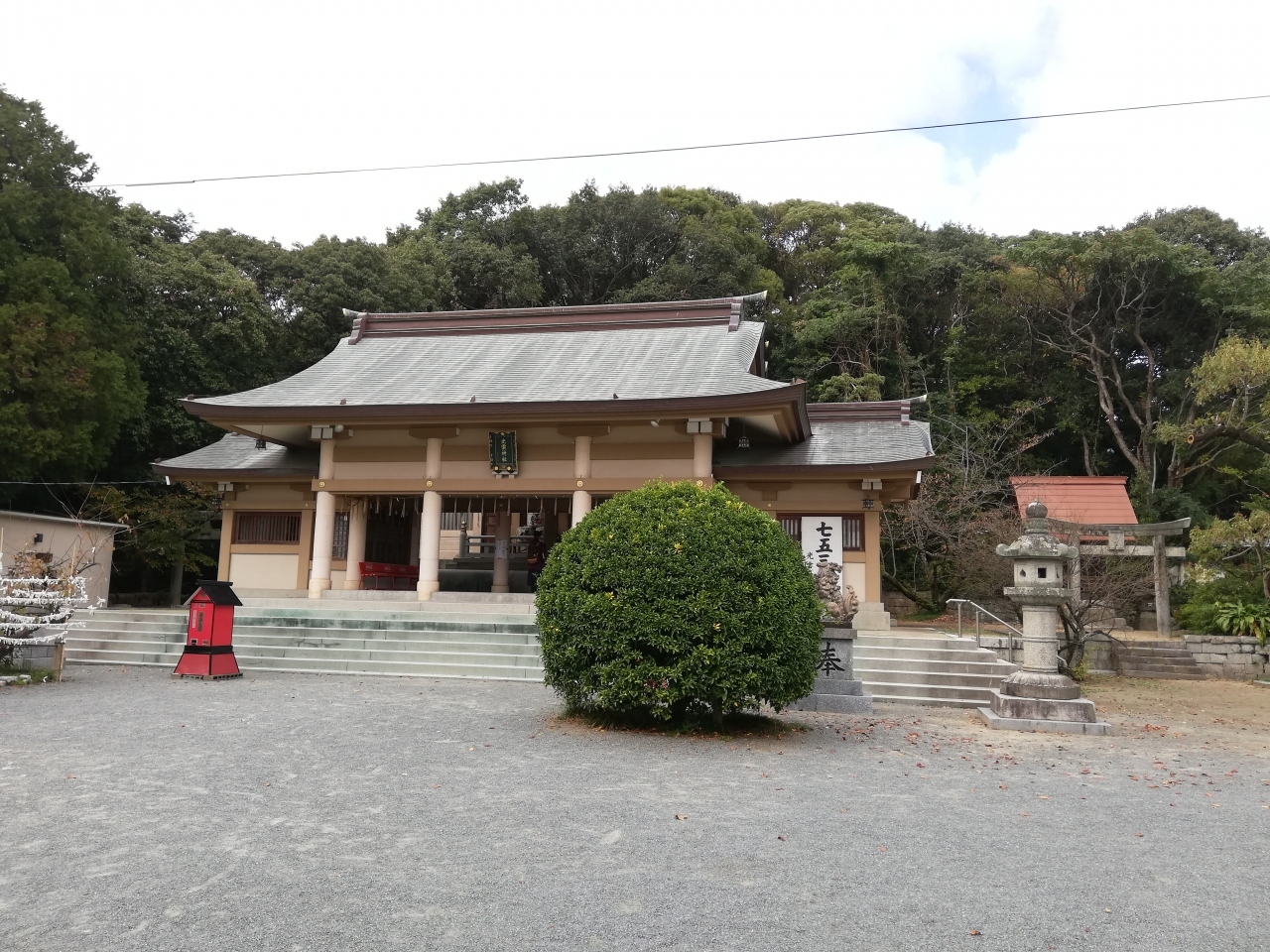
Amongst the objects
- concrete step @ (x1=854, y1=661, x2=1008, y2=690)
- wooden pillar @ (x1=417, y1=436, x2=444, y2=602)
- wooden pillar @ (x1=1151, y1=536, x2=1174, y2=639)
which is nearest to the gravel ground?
concrete step @ (x1=854, y1=661, x2=1008, y2=690)

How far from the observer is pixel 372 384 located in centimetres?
1719

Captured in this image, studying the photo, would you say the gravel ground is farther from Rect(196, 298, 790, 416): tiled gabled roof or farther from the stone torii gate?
the stone torii gate

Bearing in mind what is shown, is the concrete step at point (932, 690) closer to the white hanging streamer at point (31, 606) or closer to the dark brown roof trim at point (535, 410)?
the dark brown roof trim at point (535, 410)

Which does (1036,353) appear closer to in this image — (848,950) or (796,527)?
(796,527)

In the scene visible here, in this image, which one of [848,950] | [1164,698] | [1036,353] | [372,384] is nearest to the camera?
[848,950]

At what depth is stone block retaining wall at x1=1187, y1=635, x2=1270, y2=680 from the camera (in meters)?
15.9

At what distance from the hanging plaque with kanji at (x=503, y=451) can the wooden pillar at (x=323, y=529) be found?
3.13 m

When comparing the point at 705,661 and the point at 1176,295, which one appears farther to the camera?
the point at 1176,295

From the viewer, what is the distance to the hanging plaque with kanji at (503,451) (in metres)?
15.5

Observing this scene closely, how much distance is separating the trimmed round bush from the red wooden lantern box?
210 inches

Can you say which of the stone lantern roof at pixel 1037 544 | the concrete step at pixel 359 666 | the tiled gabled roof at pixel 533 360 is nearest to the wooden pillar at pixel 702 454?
the tiled gabled roof at pixel 533 360

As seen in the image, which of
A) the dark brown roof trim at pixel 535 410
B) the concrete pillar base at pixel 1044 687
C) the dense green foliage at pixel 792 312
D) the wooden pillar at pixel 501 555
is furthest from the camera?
the dense green foliage at pixel 792 312

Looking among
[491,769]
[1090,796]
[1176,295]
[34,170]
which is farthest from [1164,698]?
[34,170]

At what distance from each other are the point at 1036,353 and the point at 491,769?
26912 mm
